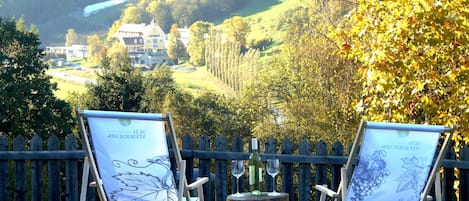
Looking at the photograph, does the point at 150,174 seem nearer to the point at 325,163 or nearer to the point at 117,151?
the point at 117,151

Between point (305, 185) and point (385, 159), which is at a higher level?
point (385, 159)

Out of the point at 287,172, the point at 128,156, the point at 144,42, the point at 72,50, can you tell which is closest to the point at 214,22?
the point at 144,42

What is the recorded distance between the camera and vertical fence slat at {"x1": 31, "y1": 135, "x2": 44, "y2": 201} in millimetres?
5645

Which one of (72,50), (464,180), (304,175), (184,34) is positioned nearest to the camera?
(464,180)

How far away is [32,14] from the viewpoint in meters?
39.7

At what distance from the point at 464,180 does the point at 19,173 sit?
323 cm

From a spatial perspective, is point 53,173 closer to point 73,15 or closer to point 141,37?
point 141,37

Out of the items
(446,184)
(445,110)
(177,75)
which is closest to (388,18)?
(445,110)

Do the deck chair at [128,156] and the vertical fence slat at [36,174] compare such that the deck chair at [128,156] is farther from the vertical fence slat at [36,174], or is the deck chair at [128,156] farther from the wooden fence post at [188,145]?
the vertical fence slat at [36,174]

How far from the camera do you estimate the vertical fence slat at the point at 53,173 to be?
5.66 meters

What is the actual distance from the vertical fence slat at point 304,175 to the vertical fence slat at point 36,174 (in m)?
1.93

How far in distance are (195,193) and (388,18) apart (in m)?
2.57

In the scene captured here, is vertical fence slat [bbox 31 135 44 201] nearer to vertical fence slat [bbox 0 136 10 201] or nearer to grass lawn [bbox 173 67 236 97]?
vertical fence slat [bbox 0 136 10 201]

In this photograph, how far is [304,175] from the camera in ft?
18.4
